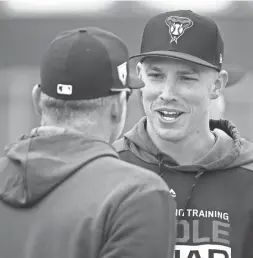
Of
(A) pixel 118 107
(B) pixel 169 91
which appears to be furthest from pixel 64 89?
(B) pixel 169 91

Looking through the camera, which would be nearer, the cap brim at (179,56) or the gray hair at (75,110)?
the gray hair at (75,110)

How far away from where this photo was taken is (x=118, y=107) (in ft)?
7.81

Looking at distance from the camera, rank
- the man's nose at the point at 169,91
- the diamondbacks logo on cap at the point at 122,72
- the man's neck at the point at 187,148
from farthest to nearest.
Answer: the man's neck at the point at 187,148 → the man's nose at the point at 169,91 → the diamondbacks logo on cap at the point at 122,72

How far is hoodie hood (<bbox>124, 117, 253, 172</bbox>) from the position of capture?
130 inches

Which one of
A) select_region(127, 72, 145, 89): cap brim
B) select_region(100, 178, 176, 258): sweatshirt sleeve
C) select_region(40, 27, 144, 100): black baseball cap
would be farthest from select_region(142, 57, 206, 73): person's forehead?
select_region(100, 178, 176, 258): sweatshirt sleeve

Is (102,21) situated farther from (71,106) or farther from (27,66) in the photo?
(71,106)

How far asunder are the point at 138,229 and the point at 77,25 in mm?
10577

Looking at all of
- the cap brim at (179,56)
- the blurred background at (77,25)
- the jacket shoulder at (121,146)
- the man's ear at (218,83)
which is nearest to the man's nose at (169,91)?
the cap brim at (179,56)

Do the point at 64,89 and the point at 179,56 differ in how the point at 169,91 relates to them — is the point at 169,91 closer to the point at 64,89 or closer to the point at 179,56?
the point at 179,56

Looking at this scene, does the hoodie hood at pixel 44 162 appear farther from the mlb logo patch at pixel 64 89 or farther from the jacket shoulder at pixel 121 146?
the jacket shoulder at pixel 121 146

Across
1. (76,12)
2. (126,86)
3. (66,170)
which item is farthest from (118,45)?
(76,12)

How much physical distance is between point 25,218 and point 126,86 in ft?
1.83

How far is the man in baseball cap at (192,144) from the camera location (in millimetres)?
3137

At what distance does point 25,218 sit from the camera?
7.53 feet
